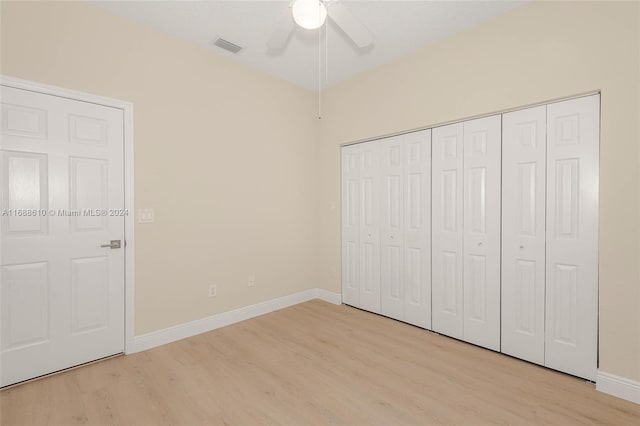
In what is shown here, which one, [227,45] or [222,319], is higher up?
[227,45]

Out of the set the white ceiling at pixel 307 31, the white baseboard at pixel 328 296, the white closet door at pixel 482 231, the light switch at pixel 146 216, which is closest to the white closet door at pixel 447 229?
the white closet door at pixel 482 231

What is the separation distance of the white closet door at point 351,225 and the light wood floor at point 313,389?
3.40 ft

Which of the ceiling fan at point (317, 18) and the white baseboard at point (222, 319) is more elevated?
the ceiling fan at point (317, 18)

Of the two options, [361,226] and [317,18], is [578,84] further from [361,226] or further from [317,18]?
[361,226]

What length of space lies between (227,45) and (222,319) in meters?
2.93

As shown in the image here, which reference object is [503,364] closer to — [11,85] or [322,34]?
[322,34]

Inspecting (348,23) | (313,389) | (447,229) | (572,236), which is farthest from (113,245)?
(572,236)

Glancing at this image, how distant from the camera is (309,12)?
167cm

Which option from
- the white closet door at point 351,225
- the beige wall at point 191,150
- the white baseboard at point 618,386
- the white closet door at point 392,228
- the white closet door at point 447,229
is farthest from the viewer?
the white closet door at point 351,225

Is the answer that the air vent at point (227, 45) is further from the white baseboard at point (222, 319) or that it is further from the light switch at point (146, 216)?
the white baseboard at point (222, 319)

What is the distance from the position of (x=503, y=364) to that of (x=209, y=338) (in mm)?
2711

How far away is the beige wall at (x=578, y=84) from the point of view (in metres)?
2.06

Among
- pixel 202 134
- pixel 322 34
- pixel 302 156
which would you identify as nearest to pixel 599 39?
pixel 322 34

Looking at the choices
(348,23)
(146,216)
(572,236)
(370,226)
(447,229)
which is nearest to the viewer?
(348,23)
